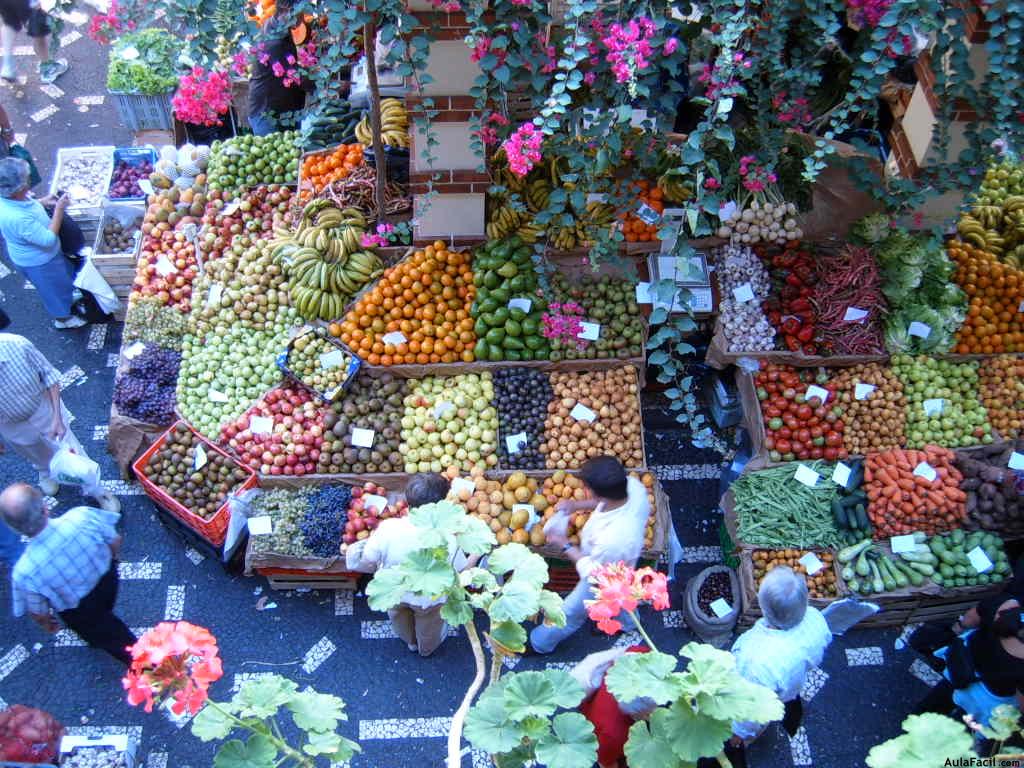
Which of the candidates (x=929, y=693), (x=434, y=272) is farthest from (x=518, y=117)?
(x=929, y=693)

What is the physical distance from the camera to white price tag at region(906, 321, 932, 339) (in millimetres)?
5770

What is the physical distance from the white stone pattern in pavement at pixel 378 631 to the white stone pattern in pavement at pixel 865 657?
256cm

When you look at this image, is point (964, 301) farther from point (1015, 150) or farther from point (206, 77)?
point (206, 77)

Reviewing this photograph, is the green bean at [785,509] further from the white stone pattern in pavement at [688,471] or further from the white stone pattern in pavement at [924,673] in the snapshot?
the white stone pattern in pavement at [924,673]

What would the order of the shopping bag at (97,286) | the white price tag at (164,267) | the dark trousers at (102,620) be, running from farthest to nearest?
the shopping bag at (97,286)
the white price tag at (164,267)
the dark trousers at (102,620)

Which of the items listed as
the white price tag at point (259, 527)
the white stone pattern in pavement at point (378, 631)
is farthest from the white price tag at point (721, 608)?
the white price tag at point (259, 527)

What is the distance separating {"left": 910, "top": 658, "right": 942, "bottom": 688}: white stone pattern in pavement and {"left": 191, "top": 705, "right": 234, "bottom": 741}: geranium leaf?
15.5 feet

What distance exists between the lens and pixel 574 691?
2.16m

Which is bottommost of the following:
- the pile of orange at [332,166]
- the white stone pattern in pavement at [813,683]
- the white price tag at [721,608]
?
the white stone pattern in pavement at [813,683]

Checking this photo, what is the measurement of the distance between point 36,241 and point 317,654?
3.66 metres

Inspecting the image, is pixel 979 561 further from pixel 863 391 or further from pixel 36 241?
pixel 36 241

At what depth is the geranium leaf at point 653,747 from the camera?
79.2 inches

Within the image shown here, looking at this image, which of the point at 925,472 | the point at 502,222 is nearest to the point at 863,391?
the point at 925,472

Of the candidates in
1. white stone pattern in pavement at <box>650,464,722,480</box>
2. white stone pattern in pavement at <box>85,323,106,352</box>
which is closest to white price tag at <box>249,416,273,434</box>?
white stone pattern in pavement at <box>85,323,106,352</box>
